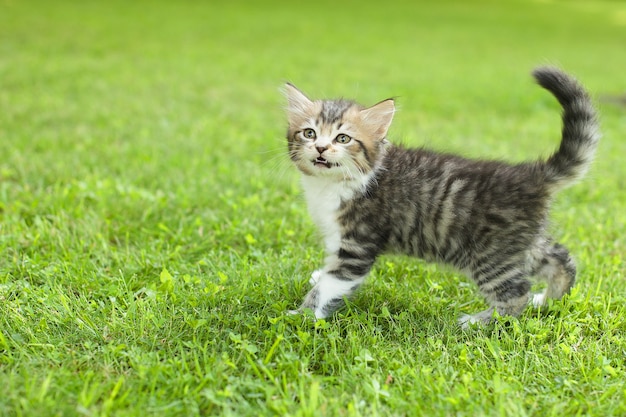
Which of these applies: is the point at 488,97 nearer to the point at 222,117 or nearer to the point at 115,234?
the point at 222,117

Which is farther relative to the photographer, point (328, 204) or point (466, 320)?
point (328, 204)

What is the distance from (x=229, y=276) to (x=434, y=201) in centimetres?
145

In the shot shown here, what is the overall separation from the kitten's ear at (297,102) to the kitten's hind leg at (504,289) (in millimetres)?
1506

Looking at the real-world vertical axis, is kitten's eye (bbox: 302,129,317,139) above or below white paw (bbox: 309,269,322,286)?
above

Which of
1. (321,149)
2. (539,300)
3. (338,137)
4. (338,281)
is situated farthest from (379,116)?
(539,300)

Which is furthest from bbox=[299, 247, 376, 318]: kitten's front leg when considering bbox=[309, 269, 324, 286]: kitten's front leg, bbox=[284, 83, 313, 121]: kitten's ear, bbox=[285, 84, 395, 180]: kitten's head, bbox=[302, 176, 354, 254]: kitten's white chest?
bbox=[284, 83, 313, 121]: kitten's ear

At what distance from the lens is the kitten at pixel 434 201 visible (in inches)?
140

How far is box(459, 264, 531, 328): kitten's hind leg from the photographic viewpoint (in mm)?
3598

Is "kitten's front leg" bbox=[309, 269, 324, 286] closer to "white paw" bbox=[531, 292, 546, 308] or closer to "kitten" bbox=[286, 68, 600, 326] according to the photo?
"kitten" bbox=[286, 68, 600, 326]

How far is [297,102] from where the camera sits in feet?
12.8

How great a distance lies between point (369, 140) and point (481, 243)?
947 mm

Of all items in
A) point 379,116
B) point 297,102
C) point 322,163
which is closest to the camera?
point 322,163

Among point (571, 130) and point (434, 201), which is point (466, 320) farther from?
point (571, 130)

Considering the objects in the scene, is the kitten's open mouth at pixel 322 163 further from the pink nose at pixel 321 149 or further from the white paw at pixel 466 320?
the white paw at pixel 466 320
